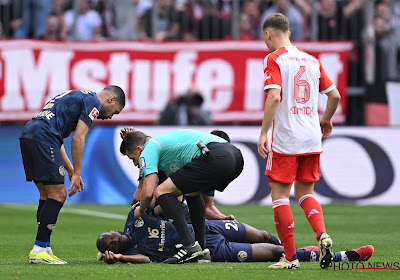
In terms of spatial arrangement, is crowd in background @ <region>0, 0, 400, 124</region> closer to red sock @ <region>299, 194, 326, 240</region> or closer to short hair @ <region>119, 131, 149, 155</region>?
short hair @ <region>119, 131, 149, 155</region>

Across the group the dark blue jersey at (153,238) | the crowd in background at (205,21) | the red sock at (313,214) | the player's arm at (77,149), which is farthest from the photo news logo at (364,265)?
the crowd in background at (205,21)

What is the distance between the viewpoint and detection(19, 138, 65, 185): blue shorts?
8.32 m

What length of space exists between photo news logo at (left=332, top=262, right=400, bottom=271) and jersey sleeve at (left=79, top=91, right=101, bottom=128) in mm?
2757

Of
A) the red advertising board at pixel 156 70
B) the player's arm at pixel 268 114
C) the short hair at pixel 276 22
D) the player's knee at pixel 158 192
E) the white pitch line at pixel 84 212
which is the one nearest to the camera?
the player's arm at pixel 268 114

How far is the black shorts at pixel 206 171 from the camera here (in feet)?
26.2

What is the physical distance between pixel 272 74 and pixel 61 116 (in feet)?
7.39

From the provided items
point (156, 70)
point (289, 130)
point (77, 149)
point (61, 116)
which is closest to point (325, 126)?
point (289, 130)

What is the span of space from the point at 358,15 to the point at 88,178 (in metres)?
7.11

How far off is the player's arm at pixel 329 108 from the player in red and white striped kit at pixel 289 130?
0.66 ft

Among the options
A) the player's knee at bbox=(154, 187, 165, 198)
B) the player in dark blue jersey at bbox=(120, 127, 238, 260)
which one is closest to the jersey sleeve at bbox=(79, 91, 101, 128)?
the player in dark blue jersey at bbox=(120, 127, 238, 260)


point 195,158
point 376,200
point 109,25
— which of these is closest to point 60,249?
point 195,158

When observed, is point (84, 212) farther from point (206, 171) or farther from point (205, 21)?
point (206, 171)

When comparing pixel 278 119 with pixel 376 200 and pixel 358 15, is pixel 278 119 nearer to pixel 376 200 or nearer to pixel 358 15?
pixel 376 200

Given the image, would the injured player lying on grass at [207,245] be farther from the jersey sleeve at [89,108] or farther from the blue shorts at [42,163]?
the jersey sleeve at [89,108]
